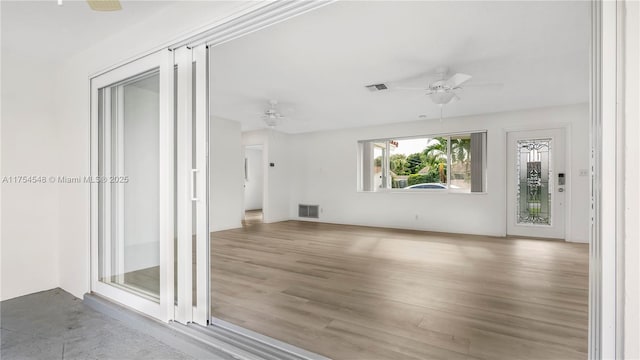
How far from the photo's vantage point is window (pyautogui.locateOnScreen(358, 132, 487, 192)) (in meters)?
6.17

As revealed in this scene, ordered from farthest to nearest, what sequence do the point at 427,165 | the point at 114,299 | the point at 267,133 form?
the point at 267,133, the point at 427,165, the point at 114,299

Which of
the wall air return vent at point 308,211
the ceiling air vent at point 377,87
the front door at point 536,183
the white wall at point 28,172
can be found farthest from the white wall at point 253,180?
the front door at point 536,183

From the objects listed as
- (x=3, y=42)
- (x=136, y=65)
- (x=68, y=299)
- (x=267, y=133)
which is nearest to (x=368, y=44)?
(x=136, y=65)

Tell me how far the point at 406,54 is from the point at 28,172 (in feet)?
12.4

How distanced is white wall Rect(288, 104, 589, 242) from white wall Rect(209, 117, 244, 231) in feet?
6.14

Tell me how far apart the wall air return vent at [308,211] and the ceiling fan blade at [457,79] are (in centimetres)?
504

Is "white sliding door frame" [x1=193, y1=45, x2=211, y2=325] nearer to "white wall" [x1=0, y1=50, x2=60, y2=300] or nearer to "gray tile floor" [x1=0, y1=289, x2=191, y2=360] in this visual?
"gray tile floor" [x1=0, y1=289, x2=191, y2=360]

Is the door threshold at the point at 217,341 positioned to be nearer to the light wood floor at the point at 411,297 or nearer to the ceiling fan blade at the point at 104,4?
the light wood floor at the point at 411,297

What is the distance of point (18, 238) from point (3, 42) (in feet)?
5.57

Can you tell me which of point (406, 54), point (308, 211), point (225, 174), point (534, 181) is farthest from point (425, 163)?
point (225, 174)

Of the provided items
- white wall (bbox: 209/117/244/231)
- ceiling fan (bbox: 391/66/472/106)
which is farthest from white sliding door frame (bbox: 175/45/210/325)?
white wall (bbox: 209/117/244/231)

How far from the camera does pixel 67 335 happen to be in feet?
7.08

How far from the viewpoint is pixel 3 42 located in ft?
8.14

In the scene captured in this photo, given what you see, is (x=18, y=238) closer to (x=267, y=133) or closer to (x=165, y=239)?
(x=165, y=239)
